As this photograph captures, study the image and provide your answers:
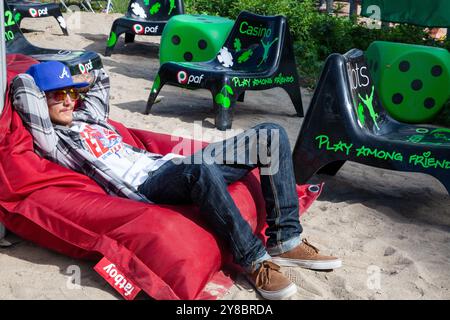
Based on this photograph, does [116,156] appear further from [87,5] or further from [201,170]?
[87,5]

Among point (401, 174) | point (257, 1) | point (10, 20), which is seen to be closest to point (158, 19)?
point (257, 1)

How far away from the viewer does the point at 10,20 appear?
710cm

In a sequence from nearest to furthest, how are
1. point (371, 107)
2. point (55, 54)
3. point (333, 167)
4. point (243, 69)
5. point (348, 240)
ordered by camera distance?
point (348, 240) → point (371, 107) → point (333, 167) → point (55, 54) → point (243, 69)

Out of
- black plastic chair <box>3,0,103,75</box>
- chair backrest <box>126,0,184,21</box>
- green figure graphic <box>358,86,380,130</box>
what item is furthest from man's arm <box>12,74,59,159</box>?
chair backrest <box>126,0,184,21</box>

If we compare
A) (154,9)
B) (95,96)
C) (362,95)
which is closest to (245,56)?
(362,95)

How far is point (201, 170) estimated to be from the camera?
3.14 m

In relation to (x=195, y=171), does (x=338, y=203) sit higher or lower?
lower

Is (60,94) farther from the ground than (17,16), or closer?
farther from the ground

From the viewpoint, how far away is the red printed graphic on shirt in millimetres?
3518

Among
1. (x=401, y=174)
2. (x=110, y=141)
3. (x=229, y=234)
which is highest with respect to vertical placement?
(x=110, y=141)

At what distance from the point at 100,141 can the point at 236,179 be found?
756 millimetres

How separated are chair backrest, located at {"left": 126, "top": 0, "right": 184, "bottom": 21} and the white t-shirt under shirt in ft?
20.0
